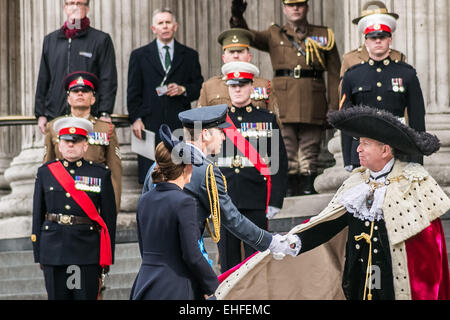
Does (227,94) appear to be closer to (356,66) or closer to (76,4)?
(356,66)

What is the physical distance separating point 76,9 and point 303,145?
2603 mm

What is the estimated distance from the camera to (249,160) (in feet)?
30.7

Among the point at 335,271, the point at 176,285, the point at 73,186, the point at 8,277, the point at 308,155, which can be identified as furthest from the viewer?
the point at 308,155

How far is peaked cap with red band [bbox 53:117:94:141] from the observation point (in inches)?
369

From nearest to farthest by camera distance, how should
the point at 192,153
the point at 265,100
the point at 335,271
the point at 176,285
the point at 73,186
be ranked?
the point at 176,285 → the point at 192,153 → the point at 335,271 → the point at 73,186 → the point at 265,100

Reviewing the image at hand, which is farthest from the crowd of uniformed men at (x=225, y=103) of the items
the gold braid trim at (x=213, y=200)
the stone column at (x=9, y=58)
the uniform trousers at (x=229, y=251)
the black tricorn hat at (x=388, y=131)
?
the stone column at (x=9, y=58)

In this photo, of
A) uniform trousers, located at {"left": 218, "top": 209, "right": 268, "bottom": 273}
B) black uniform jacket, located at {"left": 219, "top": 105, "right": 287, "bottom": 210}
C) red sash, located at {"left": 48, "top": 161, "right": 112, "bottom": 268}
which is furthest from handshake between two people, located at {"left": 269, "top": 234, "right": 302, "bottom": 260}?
red sash, located at {"left": 48, "top": 161, "right": 112, "bottom": 268}

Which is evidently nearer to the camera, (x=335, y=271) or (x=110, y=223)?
Result: (x=335, y=271)

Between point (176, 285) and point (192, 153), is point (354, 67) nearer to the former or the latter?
point (192, 153)

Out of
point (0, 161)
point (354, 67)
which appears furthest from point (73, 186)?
point (0, 161)

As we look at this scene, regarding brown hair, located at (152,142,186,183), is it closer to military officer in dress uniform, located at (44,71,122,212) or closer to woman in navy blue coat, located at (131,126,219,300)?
woman in navy blue coat, located at (131,126,219,300)

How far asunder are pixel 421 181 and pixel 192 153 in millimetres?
1419

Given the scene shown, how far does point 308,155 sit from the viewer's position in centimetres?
1223

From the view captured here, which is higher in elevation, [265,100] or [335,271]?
[265,100]
